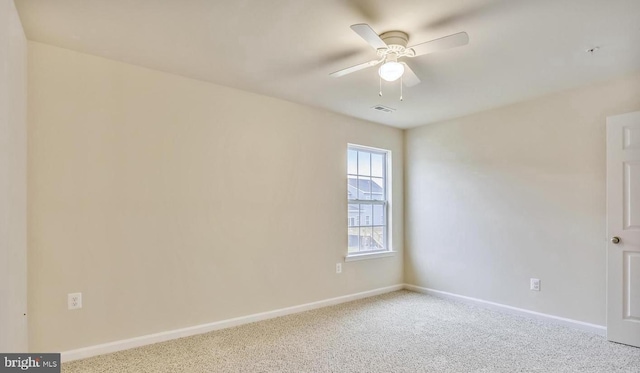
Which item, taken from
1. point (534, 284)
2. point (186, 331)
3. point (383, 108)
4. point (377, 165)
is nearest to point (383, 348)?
point (186, 331)

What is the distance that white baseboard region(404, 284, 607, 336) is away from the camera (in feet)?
11.0

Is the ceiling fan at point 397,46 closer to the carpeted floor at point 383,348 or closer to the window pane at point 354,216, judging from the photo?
the carpeted floor at point 383,348

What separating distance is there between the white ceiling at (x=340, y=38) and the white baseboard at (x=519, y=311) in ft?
7.32

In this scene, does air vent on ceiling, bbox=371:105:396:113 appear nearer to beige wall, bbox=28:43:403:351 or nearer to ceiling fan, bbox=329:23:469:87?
beige wall, bbox=28:43:403:351

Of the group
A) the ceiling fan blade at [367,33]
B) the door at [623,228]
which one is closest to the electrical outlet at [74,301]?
the ceiling fan blade at [367,33]

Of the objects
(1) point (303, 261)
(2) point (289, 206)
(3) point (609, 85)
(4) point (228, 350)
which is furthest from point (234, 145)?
(3) point (609, 85)

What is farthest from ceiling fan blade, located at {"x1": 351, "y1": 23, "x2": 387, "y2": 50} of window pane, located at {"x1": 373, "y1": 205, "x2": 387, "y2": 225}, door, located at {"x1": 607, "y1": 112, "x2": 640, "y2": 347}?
window pane, located at {"x1": 373, "y1": 205, "x2": 387, "y2": 225}

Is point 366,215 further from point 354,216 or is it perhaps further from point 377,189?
point 377,189

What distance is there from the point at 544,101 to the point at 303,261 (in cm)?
301

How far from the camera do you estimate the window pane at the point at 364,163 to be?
15.7 feet

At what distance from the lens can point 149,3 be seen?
209 cm

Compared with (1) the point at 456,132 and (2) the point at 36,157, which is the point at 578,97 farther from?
(2) the point at 36,157

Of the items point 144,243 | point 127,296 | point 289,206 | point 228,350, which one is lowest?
point 228,350

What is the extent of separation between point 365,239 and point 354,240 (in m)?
0.22
